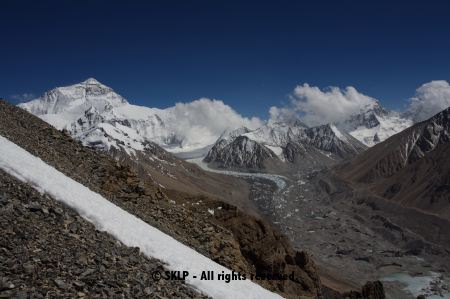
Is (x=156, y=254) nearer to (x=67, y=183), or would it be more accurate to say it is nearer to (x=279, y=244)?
(x=67, y=183)

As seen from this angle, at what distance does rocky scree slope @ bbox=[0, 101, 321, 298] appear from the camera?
27.6 m

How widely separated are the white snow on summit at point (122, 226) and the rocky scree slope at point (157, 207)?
2915 mm

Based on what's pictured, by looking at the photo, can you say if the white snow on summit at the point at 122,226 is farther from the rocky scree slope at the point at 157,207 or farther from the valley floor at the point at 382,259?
the valley floor at the point at 382,259

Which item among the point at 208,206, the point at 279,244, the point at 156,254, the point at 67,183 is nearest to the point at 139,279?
the point at 156,254

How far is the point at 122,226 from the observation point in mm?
21438

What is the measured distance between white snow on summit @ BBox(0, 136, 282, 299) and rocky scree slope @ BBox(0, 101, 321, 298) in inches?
115

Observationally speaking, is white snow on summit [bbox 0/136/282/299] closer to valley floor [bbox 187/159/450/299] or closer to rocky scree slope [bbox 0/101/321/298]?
rocky scree slope [bbox 0/101/321/298]

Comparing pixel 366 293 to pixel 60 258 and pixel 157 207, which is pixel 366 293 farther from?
pixel 60 258

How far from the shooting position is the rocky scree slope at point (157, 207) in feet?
90.6

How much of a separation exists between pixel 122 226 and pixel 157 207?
8510 mm

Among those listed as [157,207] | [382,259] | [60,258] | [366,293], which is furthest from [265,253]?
[382,259]

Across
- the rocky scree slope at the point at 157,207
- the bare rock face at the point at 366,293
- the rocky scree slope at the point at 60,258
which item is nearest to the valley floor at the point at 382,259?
the bare rock face at the point at 366,293

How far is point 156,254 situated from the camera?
20625 mm

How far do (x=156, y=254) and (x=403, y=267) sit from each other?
458ft
